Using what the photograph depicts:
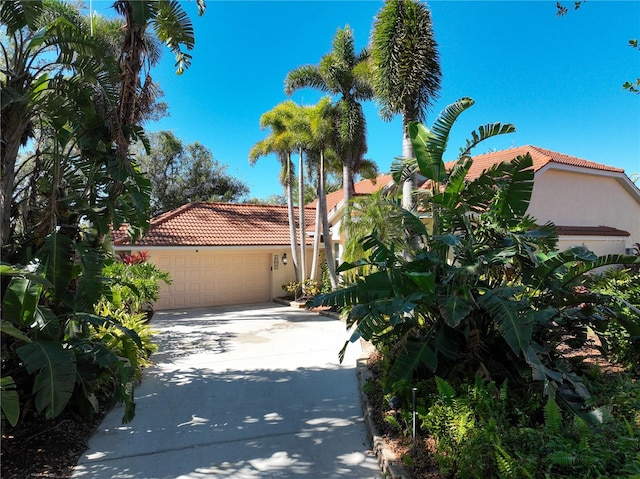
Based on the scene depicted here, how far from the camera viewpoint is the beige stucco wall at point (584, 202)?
14.4 meters

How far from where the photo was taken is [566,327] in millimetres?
5109

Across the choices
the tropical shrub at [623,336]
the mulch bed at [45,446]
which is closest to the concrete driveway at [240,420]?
the mulch bed at [45,446]

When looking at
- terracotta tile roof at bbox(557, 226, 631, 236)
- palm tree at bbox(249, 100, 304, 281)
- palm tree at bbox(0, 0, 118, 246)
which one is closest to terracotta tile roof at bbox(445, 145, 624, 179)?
terracotta tile roof at bbox(557, 226, 631, 236)

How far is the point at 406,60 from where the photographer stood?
770cm

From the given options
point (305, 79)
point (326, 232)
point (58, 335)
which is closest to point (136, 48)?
point (58, 335)

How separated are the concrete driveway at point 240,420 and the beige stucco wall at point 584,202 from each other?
10131 mm

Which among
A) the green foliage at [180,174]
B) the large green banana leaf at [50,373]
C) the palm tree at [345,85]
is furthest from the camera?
the green foliage at [180,174]

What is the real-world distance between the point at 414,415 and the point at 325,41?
13.6 m

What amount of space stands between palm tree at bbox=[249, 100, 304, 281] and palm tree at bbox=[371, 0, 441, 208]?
24.4 feet

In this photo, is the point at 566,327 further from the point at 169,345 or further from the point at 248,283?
the point at 248,283

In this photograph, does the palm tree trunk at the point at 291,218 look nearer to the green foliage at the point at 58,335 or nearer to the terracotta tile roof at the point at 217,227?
the terracotta tile roof at the point at 217,227

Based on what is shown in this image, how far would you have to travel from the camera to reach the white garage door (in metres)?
16.2

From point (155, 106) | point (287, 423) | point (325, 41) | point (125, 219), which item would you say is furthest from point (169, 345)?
point (155, 106)

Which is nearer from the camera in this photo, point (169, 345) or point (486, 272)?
point (486, 272)
